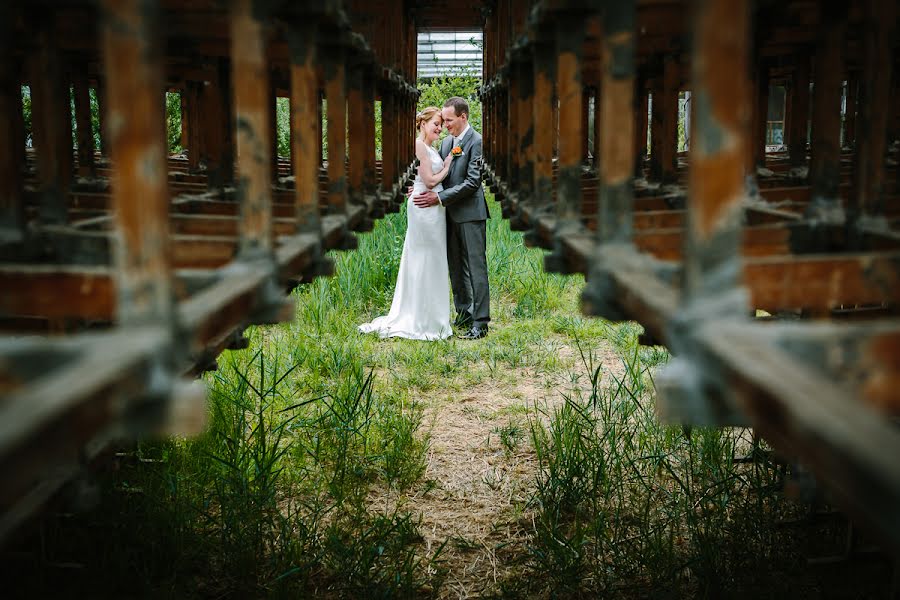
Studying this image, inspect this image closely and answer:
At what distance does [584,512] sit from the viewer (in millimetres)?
5332

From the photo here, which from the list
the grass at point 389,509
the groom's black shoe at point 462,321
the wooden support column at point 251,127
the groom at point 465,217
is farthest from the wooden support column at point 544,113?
the groom's black shoe at point 462,321

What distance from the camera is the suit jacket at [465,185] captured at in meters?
8.02

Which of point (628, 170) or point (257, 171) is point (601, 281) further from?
point (257, 171)

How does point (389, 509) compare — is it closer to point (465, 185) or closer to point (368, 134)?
point (368, 134)

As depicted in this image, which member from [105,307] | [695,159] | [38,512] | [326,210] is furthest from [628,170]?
[326,210]

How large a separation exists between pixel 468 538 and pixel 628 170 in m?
3.56

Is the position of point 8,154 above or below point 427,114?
below

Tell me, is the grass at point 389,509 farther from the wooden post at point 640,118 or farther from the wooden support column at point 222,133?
the wooden post at point 640,118

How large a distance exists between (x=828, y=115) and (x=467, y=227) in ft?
18.5

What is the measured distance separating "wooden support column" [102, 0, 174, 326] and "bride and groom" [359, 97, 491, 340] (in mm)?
6301

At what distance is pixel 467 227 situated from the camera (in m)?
8.34

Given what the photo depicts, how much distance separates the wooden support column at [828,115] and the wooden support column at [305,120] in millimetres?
1709

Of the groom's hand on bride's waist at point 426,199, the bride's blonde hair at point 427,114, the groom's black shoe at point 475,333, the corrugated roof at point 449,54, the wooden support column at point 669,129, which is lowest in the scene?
the groom's black shoe at point 475,333

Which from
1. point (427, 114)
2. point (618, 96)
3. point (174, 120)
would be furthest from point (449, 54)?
point (618, 96)
